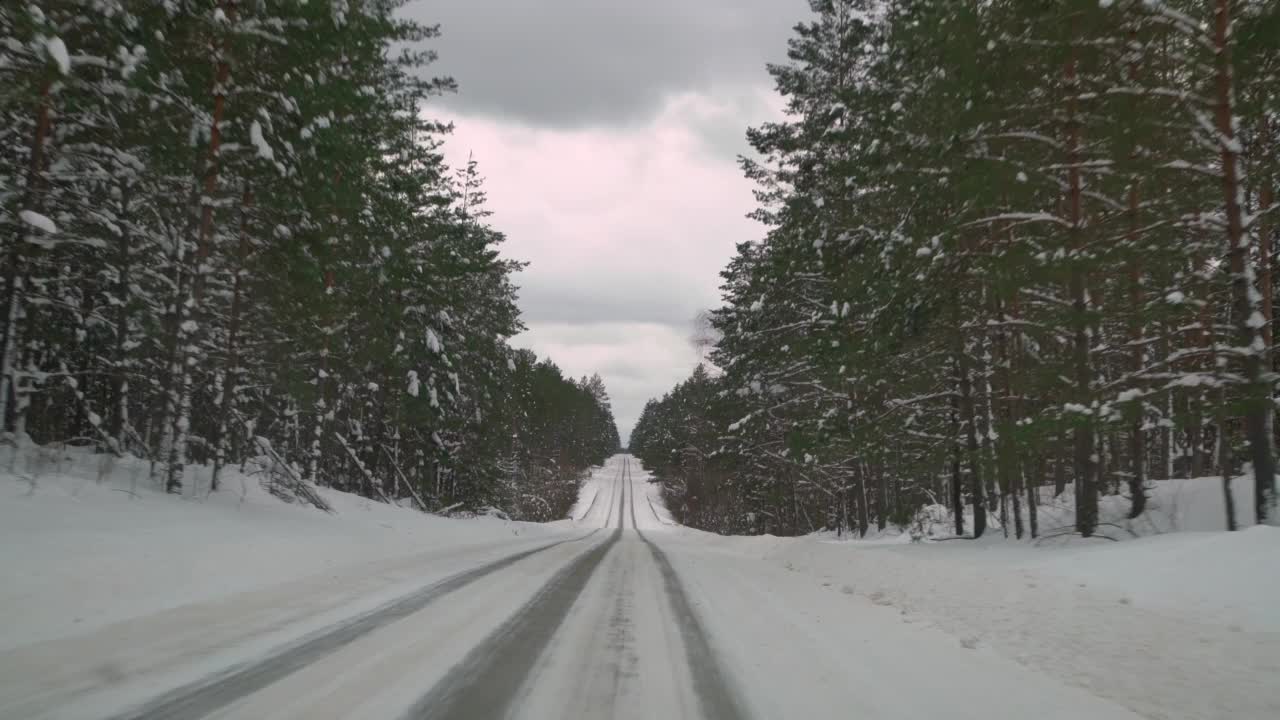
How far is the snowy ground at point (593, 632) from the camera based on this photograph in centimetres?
395

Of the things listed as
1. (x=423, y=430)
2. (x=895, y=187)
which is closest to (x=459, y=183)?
(x=423, y=430)

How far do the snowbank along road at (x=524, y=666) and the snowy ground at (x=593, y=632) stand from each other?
0.02 metres

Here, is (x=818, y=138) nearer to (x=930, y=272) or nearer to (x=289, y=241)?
(x=930, y=272)

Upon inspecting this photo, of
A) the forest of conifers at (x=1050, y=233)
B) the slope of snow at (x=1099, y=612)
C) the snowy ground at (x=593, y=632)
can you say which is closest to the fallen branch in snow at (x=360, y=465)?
the snowy ground at (x=593, y=632)

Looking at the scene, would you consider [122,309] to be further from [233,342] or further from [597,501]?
[597,501]

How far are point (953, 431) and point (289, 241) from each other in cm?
1566

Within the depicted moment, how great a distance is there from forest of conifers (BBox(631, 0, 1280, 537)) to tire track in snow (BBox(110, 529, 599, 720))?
861 cm

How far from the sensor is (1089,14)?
9594 millimetres

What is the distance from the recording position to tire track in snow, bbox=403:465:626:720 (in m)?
A: 3.74

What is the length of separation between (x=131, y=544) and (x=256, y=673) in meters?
4.93

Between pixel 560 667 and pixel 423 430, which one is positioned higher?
pixel 423 430

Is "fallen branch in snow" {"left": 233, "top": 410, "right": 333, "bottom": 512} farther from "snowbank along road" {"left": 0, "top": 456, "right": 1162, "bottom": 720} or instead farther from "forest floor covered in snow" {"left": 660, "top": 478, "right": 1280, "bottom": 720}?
"forest floor covered in snow" {"left": 660, "top": 478, "right": 1280, "bottom": 720}

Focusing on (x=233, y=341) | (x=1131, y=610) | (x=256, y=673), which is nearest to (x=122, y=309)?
(x=233, y=341)

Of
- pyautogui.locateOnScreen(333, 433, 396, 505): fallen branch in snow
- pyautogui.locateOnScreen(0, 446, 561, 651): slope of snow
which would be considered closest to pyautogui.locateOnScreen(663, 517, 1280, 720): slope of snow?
pyautogui.locateOnScreen(0, 446, 561, 651): slope of snow
